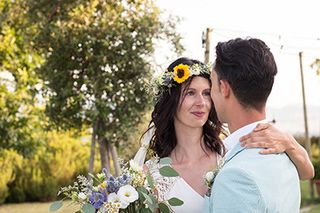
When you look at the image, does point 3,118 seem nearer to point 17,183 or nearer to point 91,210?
point 17,183

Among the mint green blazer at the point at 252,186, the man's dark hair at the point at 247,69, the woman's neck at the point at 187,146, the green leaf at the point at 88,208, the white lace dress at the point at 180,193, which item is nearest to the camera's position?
the mint green blazer at the point at 252,186

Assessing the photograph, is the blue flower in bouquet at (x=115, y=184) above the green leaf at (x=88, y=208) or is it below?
above

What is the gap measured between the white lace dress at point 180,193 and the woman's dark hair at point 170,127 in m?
0.21

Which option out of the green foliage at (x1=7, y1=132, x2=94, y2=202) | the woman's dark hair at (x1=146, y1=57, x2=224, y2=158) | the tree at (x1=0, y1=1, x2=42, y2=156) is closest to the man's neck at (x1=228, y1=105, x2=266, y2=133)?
the woman's dark hair at (x1=146, y1=57, x2=224, y2=158)

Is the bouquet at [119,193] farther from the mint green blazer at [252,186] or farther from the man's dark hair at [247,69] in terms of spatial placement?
the man's dark hair at [247,69]

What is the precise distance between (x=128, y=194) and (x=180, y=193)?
88 cm

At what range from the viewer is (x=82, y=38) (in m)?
10.0

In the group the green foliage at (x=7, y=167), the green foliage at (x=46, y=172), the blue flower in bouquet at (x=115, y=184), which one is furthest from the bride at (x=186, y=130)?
the green foliage at (x=46, y=172)

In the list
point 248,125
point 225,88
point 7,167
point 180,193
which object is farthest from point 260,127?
point 7,167

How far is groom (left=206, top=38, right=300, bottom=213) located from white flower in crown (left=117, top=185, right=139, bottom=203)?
0.52 metres

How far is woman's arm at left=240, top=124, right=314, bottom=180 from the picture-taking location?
6.07 feet

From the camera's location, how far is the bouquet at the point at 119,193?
7.66 ft

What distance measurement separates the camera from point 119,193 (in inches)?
92.6

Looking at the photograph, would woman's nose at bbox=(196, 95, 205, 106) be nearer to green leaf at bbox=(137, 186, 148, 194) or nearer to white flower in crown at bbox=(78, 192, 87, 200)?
green leaf at bbox=(137, 186, 148, 194)
